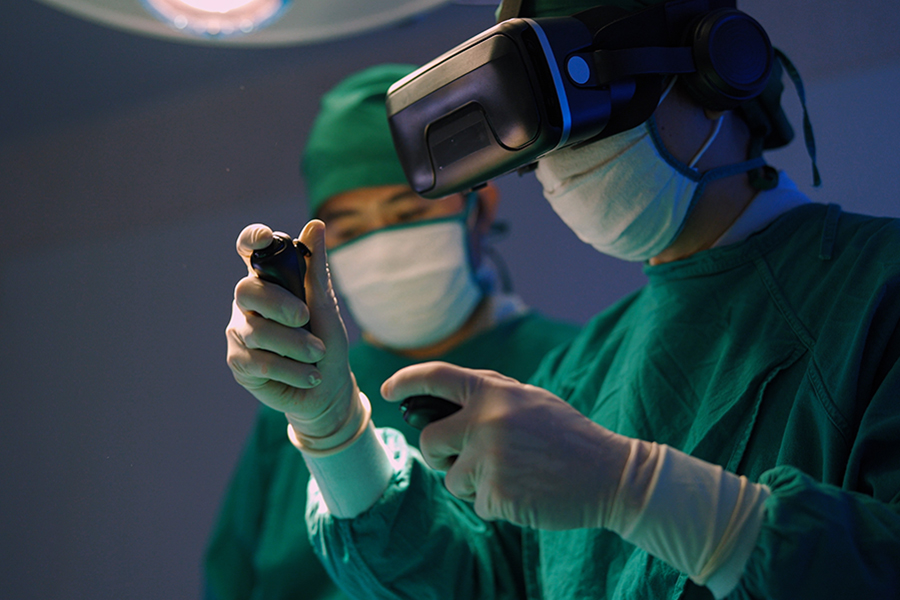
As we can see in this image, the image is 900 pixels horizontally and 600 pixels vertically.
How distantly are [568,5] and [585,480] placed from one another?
60 cm

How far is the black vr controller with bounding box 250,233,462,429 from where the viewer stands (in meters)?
0.79

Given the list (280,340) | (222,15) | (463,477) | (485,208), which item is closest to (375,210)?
(485,208)

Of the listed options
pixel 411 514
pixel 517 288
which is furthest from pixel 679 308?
pixel 517 288

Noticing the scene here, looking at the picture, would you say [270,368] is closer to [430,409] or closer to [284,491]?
[430,409]

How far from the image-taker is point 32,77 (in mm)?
972

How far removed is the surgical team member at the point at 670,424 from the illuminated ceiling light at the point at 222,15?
403 mm

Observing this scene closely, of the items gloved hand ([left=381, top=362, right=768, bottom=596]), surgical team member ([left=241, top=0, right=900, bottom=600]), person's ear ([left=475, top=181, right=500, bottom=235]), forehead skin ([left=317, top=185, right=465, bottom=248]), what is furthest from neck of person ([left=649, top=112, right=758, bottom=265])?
person's ear ([left=475, top=181, right=500, bottom=235])

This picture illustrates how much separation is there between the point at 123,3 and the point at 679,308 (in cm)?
88

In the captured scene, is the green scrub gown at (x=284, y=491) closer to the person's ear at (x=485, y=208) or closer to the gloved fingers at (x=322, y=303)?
the person's ear at (x=485, y=208)

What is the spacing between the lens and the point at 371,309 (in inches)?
67.0

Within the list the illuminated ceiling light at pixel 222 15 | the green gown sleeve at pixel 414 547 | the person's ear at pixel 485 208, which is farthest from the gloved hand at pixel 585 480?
the person's ear at pixel 485 208

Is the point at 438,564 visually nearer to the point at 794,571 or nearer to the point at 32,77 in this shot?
the point at 794,571

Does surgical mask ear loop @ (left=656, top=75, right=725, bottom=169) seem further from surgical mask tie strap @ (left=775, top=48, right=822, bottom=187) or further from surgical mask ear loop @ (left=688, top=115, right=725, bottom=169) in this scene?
surgical mask tie strap @ (left=775, top=48, right=822, bottom=187)

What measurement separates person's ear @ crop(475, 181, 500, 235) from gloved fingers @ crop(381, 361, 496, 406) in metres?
1.08
